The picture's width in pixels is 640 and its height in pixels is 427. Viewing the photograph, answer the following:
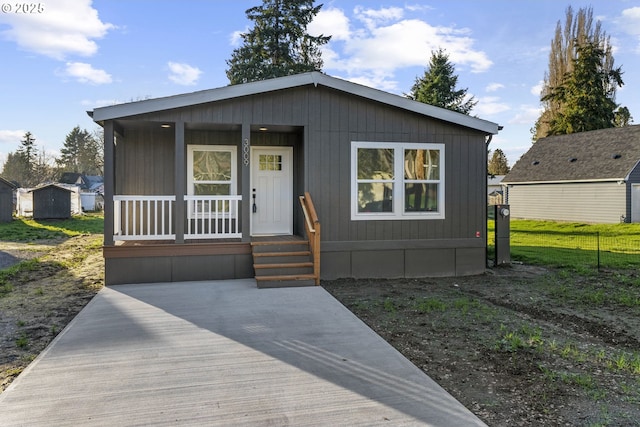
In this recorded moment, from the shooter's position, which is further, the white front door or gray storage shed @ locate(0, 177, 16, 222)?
gray storage shed @ locate(0, 177, 16, 222)

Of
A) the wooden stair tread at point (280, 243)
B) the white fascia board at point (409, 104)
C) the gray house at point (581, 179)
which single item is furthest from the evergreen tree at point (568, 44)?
the wooden stair tread at point (280, 243)

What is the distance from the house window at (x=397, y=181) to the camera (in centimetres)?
752

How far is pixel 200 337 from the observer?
408 cm

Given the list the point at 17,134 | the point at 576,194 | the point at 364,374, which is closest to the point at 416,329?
the point at 364,374

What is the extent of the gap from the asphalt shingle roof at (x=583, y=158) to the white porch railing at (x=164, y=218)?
1791 centimetres

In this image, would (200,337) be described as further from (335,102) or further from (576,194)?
(576,194)

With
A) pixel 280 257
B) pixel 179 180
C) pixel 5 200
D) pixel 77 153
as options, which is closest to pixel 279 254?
pixel 280 257

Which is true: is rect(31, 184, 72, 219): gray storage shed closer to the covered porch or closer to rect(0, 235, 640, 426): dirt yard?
rect(0, 235, 640, 426): dirt yard

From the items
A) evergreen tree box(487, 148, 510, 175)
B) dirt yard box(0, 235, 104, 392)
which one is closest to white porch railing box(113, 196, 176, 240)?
dirt yard box(0, 235, 104, 392)

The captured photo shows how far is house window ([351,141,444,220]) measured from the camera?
7523 mm

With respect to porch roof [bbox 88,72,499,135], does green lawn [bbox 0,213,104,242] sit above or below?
below

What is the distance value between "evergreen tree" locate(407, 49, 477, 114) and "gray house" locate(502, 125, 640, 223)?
5.43 m

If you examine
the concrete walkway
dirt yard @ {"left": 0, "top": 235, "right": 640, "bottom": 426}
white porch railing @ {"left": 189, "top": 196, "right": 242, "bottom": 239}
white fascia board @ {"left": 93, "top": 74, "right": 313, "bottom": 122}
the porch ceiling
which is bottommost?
dirt yard @ {"left": 0, "top": 235, "right": 640, "bottom": 426}

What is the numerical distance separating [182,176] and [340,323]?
12.5 feet
